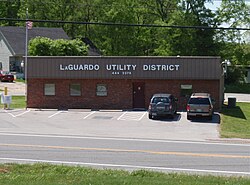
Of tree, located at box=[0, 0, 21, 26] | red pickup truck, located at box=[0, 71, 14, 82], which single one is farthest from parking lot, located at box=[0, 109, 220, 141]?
tree, located at box=[0, 0, 21, 26]

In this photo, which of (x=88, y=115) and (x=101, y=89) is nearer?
(x=88, y=115)

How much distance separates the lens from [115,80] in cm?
3903

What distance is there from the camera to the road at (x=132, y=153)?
16.4 metres

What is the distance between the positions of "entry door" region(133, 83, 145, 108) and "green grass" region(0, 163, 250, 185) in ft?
81.8

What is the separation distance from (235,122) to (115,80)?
34.4 ft

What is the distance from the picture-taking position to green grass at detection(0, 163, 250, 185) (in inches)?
454

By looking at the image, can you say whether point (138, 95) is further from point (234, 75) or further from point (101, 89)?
point (234, 75)

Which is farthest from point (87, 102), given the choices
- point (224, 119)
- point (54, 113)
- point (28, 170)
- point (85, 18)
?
point (85, 18)

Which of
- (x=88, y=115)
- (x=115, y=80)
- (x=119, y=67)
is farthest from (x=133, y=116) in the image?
(x=119, y=67)

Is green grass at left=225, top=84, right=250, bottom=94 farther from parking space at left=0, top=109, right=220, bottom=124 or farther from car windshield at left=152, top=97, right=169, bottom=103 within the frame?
car windshield at left=152, top=97, right=169, bottom=103

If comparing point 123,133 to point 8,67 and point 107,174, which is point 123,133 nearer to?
point 107,174

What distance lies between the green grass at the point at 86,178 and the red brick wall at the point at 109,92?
24.9 m

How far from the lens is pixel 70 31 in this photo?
86875 mm

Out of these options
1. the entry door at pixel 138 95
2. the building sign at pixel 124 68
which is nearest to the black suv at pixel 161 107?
the building sign at pixel 124 68
